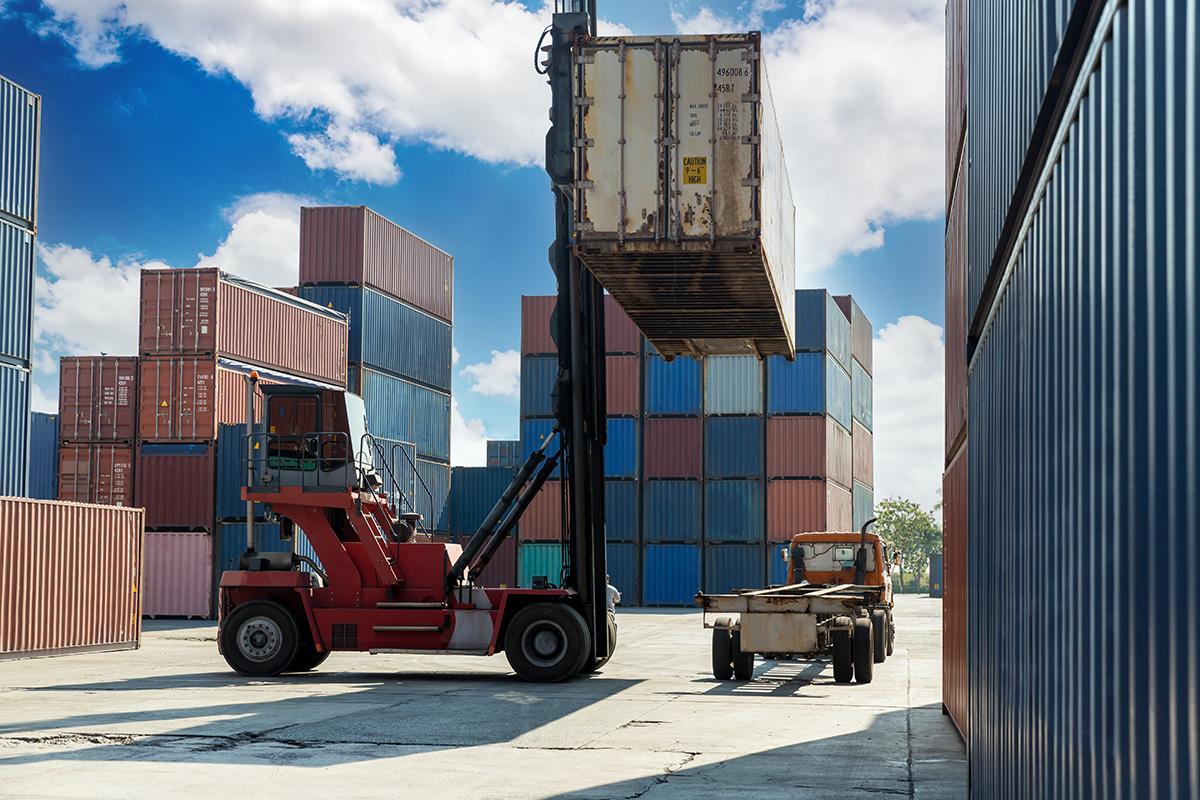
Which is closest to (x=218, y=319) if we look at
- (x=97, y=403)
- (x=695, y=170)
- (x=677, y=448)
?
(x=97, y=403)

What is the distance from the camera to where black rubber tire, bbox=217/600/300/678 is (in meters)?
19.4

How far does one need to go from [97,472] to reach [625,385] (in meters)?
19.1

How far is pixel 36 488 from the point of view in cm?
4612

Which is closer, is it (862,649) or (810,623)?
(810,623)

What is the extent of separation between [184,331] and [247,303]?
2.11 metres

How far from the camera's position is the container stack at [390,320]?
4491cm

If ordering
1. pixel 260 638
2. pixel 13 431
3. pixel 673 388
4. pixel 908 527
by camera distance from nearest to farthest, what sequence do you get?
pixel 260 638 → pixel 13 431 → pixel 673 388 → pixel 908 527

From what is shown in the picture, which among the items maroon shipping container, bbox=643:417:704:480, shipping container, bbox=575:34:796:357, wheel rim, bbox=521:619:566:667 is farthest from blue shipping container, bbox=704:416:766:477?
shipping container, bbox=575:34:796:357

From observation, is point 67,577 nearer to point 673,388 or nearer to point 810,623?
point 810,623

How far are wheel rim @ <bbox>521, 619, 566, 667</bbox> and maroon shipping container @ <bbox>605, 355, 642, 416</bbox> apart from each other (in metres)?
30.8

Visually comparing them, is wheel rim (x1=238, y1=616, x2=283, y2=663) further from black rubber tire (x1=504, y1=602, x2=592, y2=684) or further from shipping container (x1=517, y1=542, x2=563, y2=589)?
shipping container (x1=517, y1=542, x2=563, y2=589)

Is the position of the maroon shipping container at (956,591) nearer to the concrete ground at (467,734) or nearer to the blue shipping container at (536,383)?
the concrete ground at (467,734)

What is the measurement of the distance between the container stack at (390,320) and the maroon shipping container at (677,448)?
7.69m

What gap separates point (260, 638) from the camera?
19.5m
